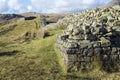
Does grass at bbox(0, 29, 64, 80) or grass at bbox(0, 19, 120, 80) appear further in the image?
grass at bbox(0, 29, 64, 80)

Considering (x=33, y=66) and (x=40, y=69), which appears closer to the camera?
(x=40, y=69)

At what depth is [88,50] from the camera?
64.5 feet

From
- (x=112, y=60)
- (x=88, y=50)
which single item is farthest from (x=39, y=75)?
(x=112, y=60)

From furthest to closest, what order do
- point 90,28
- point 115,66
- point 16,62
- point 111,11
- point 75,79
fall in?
point 111,11
point 16,62
point 90,28
point 115,66
point 75,79

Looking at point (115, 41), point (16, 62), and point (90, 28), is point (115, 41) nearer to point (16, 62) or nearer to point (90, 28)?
point (90, 28)

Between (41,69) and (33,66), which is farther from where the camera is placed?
(33,66)

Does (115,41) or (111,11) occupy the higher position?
(111,11)

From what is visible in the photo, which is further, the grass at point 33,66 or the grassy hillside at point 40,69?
the grass at point 33,66

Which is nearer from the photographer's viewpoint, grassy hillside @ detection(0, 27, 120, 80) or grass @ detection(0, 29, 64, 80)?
grassy hillside @ detection(0, 27, 120, 80)

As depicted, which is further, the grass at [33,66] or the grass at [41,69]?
the grass at [33,66]

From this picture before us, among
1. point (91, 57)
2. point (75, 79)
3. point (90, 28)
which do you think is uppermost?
point (90, 28)

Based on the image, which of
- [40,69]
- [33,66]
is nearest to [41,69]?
[40,69]

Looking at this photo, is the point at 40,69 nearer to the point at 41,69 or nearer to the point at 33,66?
the point at 41,69

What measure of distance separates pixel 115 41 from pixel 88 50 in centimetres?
272
